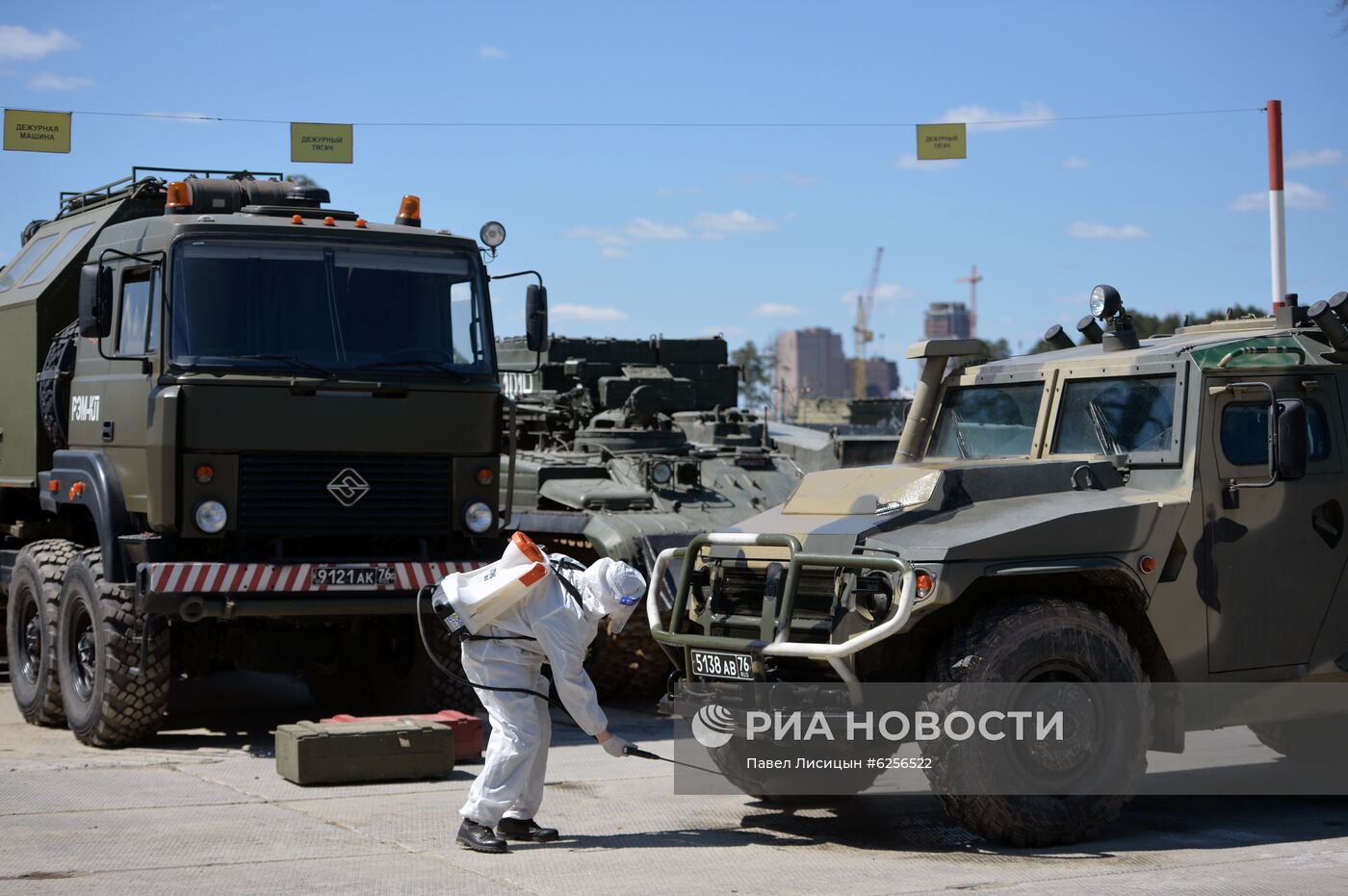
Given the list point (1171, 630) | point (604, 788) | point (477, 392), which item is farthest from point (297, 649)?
point (1171, 630)

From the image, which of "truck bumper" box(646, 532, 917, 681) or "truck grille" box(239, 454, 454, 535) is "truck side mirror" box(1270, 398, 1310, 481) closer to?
"truck bumper" box(646, 532, 917, 681)

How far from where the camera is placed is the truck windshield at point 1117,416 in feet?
25.1

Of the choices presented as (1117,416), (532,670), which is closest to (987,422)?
(1117,416)

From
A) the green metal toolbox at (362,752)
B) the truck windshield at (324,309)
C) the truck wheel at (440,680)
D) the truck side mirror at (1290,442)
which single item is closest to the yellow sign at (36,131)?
the truck windshield at (324,309)

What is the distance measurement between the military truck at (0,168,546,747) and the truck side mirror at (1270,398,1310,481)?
484 cm

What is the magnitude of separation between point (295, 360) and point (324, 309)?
0.39 metres

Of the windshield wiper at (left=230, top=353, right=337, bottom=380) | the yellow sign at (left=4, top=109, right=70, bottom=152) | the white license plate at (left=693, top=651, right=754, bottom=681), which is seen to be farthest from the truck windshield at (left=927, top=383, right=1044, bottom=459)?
the yellow sign at (left=4, top=109, right=70, bottom=152)

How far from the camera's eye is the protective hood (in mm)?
7047

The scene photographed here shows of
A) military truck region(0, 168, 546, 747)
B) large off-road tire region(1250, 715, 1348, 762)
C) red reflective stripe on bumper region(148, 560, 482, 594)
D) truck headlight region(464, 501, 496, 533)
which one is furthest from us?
truck headlight region(464, 501, 496, 533)

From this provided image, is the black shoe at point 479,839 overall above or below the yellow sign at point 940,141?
below

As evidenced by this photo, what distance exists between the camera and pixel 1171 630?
726 cm

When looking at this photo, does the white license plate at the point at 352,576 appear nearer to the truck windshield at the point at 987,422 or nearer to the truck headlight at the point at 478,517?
the truck headlight at the point at 478,517

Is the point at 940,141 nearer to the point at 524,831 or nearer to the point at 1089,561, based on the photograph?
the point at 1089,561

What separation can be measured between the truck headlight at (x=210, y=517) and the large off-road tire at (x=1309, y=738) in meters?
5.82
